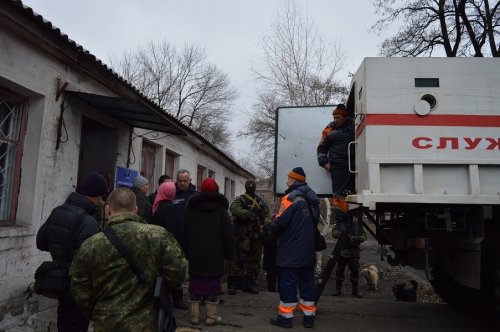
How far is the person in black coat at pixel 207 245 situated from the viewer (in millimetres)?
4594

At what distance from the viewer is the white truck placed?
3836 millimetres

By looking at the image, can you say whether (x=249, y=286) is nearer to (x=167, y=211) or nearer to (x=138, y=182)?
(x=167, y=211)

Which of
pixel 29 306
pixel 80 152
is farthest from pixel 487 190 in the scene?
pixel 80 152

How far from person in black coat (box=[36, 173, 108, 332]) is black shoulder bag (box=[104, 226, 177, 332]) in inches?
29.8

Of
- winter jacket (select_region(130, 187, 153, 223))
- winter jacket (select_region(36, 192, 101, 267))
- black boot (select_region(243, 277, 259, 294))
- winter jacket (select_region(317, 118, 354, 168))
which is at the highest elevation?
winter jacket (select_region(317, 118, 354, 168))

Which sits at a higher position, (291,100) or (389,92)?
(291,100)

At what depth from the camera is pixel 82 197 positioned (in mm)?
3354

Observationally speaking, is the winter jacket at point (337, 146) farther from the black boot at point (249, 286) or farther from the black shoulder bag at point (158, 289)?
the black shoulder bag at point (158, 289)

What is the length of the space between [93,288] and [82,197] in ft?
3.41

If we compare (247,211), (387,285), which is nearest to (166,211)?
(247,211)

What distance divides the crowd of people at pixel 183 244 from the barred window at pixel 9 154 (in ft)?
4.81

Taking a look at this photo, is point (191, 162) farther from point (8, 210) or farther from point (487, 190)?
point (487, 190)

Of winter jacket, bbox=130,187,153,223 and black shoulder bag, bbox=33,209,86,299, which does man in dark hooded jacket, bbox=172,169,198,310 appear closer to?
winter jacket, bbox=130,187,153,223

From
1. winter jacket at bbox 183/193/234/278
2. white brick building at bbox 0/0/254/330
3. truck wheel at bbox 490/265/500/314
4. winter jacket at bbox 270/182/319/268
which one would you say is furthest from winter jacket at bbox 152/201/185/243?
truck wheel at bbox 490/265/500/314
